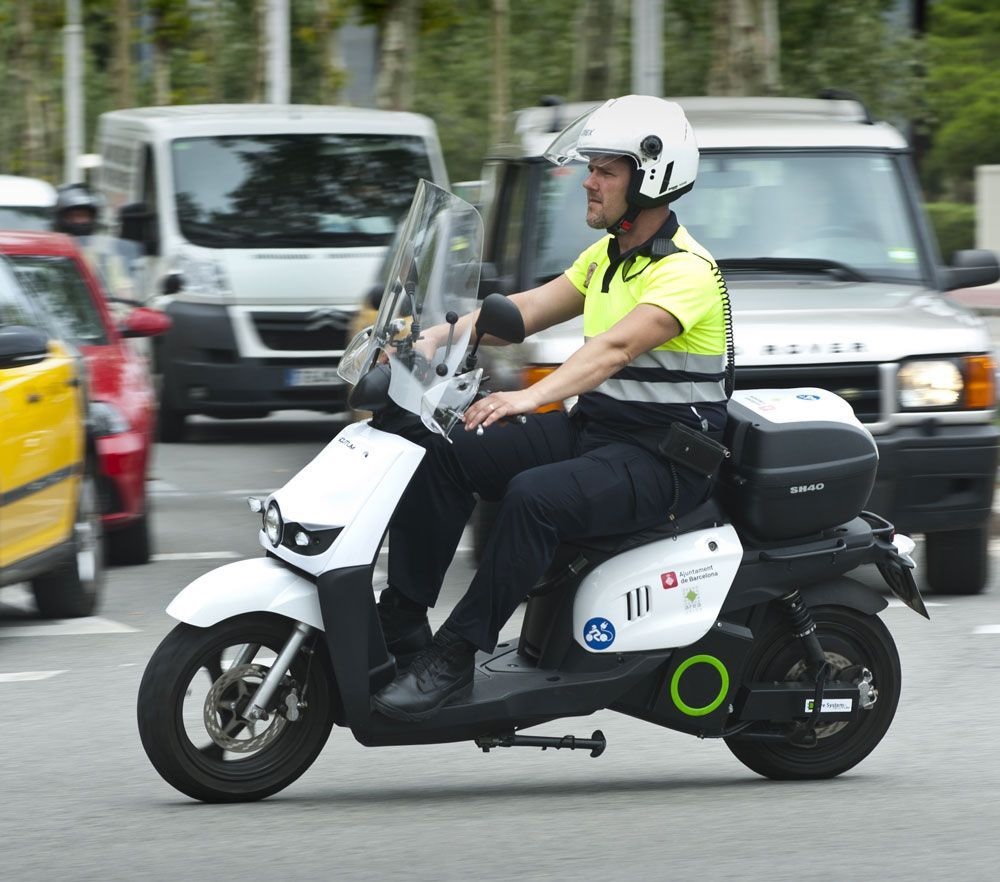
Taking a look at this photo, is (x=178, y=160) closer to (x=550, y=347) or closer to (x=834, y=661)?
(x=550, y=347)

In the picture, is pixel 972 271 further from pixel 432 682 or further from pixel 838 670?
pixel 432 682

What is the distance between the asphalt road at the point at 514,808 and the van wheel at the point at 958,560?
1.35 meters

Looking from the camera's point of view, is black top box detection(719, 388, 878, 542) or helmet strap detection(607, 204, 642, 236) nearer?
helmet strap detection(607, 204, 642, 236)

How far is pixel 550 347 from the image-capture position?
8461 mm

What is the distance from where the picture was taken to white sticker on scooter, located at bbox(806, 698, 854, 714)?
579cm

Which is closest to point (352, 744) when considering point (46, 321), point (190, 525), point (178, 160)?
point (46, 321)

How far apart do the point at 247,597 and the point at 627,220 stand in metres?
1.38

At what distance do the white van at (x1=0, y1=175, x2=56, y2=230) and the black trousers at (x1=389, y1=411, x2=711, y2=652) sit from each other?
8.12 meters

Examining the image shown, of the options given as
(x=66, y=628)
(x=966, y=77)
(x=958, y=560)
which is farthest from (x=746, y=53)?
(x=966, y=77)

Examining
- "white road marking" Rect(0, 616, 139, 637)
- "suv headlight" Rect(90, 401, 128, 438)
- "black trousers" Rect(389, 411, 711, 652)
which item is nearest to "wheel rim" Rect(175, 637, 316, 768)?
"black trousers" Rect(389, 411, 711, 652)

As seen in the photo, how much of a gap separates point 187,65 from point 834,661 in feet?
147

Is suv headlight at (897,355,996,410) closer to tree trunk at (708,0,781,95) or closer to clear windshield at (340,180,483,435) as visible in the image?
clear windshield at (340,180,483,435)

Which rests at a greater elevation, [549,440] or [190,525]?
[549,440]

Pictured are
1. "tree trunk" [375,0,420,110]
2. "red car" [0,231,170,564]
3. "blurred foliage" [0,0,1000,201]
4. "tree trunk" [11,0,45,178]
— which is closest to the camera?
"red car" [0,231,170,564]
